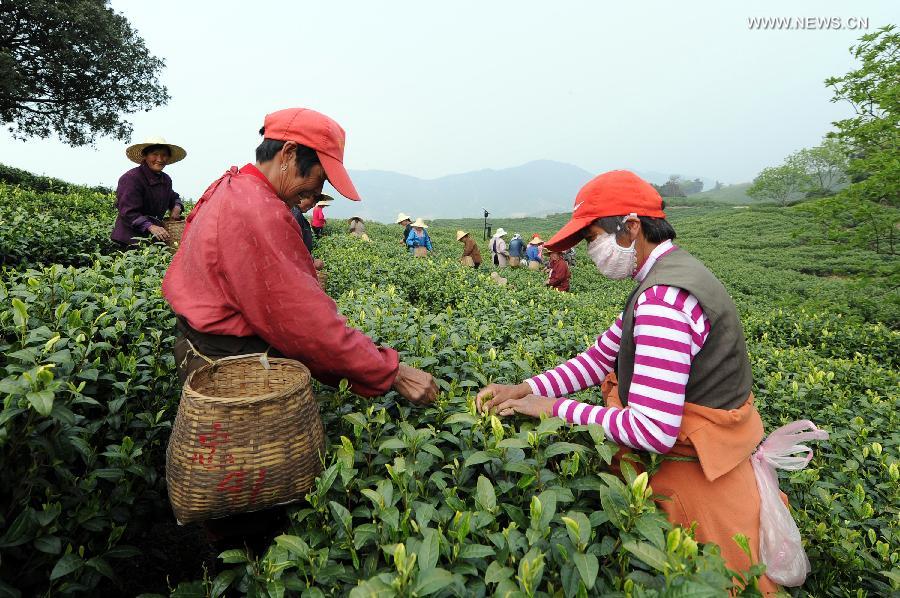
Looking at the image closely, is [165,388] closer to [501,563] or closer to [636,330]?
[501,563]

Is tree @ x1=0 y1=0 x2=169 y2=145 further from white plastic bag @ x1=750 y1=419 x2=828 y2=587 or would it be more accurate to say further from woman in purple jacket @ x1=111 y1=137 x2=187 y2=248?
white plastic bag @ x1=750 y1=419 x2=828 y2=587

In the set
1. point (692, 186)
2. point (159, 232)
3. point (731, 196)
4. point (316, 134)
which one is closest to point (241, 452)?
point (316, 134)

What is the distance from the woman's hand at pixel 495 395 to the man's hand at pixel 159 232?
4650 millimetres

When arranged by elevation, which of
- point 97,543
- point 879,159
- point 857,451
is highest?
point 879,159

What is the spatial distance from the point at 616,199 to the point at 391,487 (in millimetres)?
1396

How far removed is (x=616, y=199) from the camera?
191 cm

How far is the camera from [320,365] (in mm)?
1906

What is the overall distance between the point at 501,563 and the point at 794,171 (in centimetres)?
7520

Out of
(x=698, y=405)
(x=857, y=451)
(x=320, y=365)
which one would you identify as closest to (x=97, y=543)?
(x=320, y=365)

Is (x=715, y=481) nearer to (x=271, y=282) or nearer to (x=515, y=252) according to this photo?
(x=271, y=282)

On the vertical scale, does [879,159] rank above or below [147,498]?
above

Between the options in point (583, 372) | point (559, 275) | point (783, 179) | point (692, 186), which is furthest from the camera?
point (692, 186)

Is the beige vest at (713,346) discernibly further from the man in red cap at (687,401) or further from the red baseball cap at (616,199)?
the red baseball cap at (616,199)

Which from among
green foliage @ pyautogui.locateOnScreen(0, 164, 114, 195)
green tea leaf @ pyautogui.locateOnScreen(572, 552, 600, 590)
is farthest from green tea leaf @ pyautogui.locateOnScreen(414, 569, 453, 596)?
green foliage @ pyautogui.locateOnScreen(0, 164, 114, 195)
